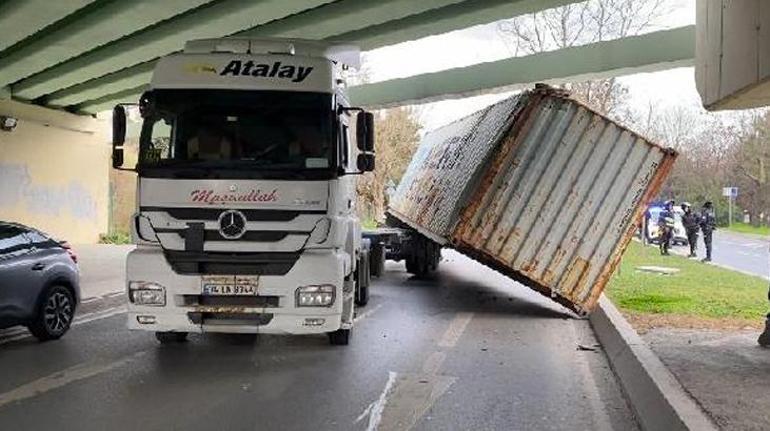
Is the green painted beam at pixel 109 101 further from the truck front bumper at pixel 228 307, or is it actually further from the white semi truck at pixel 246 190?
the truck front bumper at pixel 228 307

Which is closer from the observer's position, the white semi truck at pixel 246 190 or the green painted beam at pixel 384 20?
the white semi truck at pixel 246 190

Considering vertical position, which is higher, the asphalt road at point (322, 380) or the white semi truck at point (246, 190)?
the white semi truck at point (246, 190)

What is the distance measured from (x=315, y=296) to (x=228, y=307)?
2.82 feet

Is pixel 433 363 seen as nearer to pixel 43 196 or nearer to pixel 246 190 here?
pixel 246 190

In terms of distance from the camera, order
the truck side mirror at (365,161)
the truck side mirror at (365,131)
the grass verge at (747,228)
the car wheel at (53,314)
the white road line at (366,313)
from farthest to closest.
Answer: the grass verge at (747,228), the white road line at (366,313), the car wheel at (53,314), the truck side mirror at (365,161), the truck side mirror at (365,131)

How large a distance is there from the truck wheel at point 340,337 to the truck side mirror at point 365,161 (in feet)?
6.27

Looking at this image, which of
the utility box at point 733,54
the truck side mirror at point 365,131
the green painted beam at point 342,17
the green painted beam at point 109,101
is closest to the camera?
the utility box at point 733,54

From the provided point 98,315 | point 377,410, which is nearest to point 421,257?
point 98,315

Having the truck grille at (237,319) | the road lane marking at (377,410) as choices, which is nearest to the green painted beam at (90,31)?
the truck grille at (237,319)

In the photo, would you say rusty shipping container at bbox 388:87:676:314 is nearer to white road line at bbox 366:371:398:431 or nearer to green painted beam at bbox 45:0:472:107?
green painted beam at bbox 45:0:472:107

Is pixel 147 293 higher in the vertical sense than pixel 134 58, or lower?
lower

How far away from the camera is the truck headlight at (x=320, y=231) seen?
27.0 feet

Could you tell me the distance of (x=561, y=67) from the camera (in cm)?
1720

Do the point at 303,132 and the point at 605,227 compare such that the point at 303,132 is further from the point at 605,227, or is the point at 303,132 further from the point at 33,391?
the point at 605,227
